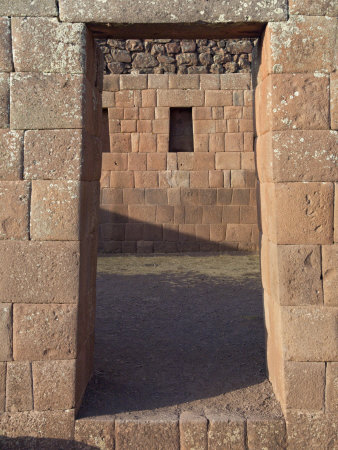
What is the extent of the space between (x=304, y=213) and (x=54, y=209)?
6.32ft

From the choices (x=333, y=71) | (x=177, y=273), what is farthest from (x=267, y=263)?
(x=177, y=273)

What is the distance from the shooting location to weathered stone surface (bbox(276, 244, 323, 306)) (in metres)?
3.31

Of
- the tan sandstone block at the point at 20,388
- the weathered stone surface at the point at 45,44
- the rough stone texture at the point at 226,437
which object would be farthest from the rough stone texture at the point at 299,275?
the weathered stone surface at the point at 45,44

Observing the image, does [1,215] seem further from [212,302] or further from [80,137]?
[212,302]

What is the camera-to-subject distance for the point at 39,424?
10.9 ft

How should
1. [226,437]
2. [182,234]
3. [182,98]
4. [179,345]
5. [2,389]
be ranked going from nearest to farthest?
[226,437] → [2,389] → [179,345] → [182,98] → [182,234]

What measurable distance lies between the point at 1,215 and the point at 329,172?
2.54 m

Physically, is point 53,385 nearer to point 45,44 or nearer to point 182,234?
point 45,44

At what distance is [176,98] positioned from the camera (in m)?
→ 10.6

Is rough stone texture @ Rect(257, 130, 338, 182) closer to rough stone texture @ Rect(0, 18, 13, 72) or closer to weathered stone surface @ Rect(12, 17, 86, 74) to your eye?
weathered stone surface @ Rect(12, 17, 86, 74)

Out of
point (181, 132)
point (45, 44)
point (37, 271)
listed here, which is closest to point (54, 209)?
point (37, 271)

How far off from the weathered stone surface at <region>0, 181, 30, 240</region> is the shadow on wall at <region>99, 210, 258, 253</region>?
751cm

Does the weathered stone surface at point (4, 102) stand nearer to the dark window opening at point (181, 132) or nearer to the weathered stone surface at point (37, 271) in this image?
the weathered stone surface at point (37, 271)

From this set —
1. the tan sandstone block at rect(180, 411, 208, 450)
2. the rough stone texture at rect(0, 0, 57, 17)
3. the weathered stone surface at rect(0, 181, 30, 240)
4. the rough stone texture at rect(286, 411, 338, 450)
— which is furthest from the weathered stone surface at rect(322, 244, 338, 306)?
the rough stone texture at rect(0, 0, 57, 17)
